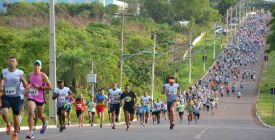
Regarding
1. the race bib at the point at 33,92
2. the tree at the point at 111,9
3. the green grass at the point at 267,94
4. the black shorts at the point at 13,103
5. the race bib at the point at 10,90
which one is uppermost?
the tree at the point at 111,9

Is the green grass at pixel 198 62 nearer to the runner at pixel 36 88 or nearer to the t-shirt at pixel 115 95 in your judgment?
the t-shirt at pixel 115 95

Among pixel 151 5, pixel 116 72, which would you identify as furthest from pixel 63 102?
pixel 151 5

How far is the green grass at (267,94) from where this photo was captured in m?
62.8

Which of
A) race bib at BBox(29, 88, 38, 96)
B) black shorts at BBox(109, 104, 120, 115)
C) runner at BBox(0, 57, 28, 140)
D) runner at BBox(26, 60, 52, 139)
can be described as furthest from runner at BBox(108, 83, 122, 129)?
runner at BBox(0, 57, 28, 140)

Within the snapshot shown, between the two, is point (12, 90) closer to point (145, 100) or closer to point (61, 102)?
point (61, 102)

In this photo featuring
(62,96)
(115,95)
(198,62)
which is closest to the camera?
(62,96)

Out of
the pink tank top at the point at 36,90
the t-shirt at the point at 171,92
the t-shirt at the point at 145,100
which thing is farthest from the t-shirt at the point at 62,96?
the t-shirt at the point at 145,100

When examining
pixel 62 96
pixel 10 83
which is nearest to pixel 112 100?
pixel 62 96

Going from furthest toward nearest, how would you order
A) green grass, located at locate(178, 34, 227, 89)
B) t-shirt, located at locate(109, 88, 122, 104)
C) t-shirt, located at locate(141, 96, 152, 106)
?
green grass, located at locate(178, 34, 227, 89) < t-shirt, located at locate(141, 96, 152, 106) < t-shirt, located at locate(109, 88, 122, 104)

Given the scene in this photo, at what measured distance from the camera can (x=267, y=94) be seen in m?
92.6

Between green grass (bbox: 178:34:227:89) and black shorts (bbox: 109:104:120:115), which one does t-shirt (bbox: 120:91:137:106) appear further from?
green grass (bbox: 178:34:227:89)

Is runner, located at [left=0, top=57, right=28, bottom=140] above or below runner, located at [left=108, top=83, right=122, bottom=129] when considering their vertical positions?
above

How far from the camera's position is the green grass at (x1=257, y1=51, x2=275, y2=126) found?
6283cm

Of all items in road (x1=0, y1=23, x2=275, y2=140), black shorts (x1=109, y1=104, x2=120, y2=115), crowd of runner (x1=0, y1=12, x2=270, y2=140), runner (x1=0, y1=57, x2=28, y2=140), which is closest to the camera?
runner (x1=0, y1=57, x2=28, y2=140)
